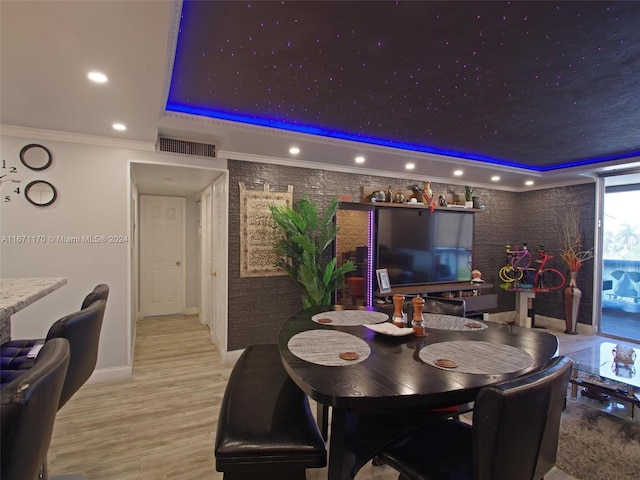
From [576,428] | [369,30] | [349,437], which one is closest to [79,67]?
[369,30]

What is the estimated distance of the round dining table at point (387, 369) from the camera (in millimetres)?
1095

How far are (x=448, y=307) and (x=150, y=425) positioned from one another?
2.41 metres

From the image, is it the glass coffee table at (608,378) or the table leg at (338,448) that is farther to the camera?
the glass coffee table at (608,378)

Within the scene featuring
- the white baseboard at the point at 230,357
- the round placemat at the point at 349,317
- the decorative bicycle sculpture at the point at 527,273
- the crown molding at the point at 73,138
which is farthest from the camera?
the decorative bicycle sculpture at the point at 527,273

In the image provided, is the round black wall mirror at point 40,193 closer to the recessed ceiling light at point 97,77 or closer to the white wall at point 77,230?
the white wall at point 77,230

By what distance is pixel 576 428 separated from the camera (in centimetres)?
246

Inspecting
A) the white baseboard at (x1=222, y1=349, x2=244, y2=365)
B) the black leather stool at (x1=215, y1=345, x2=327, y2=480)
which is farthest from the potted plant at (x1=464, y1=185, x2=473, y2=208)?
the black leather stool at (x1=215, y1=345, x2=327, y2=480)

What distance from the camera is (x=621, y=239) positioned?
4.89 metres

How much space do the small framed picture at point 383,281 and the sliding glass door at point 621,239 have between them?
3.38m

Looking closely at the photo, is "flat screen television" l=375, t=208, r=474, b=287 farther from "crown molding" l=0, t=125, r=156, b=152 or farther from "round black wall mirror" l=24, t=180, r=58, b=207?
"round black wall mirror" l=24, t=180, r=58, b=207

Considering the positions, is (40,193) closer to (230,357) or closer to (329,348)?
(230,357)

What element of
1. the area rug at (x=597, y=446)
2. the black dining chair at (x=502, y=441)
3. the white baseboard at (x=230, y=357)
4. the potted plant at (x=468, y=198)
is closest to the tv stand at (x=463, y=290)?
the potted plant at (x=468, y=198)

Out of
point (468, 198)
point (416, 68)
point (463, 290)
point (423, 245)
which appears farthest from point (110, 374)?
point (468, 198)

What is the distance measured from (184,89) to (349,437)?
244 cm
